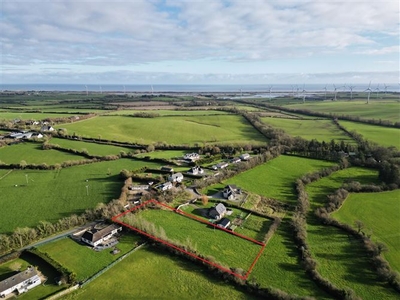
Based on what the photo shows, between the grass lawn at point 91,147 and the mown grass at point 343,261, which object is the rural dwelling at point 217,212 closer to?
the mown grass at point 343,261

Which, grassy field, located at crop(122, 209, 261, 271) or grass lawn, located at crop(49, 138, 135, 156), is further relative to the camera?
grass lawn, located at crop(49, 138, 135, 156)

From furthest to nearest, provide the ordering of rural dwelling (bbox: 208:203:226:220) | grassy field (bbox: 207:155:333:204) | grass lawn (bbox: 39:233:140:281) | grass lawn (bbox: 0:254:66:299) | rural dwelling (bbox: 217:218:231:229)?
grassy field (bbox: 207:155:333:204) → rural dwelling (bbox: 208:203:226:220) → rural dwelling (bbox: 217:218:231:229) → grass lawn (bbox: 39:233:140:281) → grass lawn (bbox: 0:254:66:299)

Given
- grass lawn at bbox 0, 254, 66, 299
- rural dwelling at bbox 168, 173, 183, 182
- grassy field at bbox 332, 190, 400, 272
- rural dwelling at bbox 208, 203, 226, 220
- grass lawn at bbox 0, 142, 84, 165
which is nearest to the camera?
grass lawn at bbox 0, 254, 66, 299

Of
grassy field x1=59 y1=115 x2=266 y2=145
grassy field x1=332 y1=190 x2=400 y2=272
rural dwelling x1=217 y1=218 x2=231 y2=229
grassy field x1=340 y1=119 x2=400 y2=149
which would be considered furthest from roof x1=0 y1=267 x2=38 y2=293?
grassy field x1=340 y1=119 x2=400 y2=149

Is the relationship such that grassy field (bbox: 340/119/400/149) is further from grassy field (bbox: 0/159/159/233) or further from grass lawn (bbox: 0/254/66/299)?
grass lawn (bbox: 0/254/66/299)

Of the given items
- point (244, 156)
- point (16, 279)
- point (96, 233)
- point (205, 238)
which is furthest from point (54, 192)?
point (244, 156)

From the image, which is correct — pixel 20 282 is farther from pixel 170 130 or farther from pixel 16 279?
pixel 170 130
